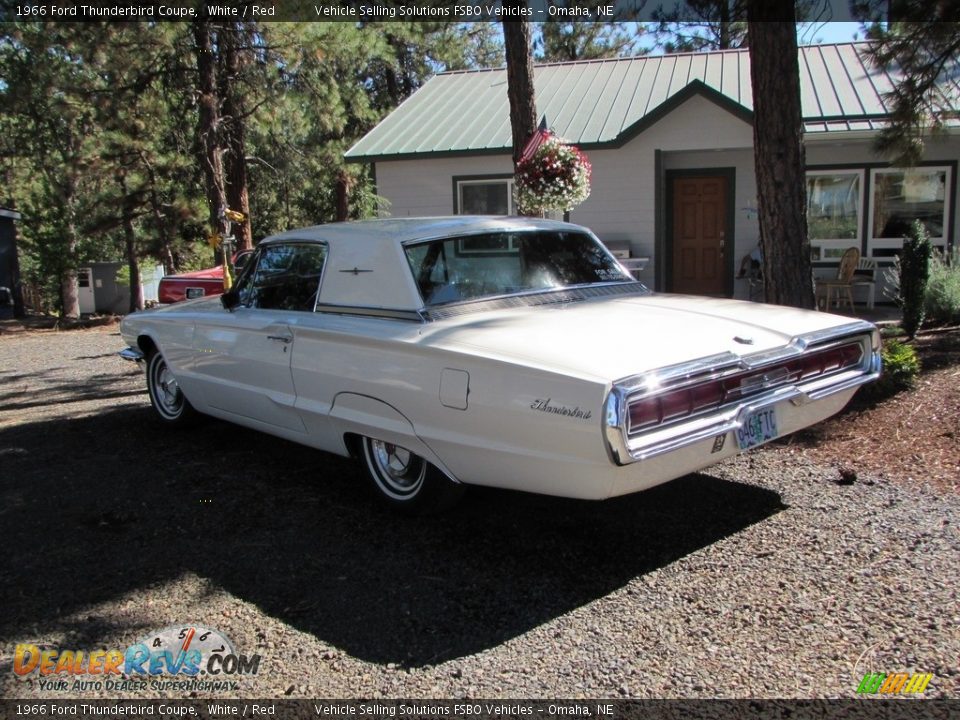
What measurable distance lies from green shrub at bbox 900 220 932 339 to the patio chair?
378 cm

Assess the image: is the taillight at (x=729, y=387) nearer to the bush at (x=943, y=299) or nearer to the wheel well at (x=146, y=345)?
the wheel well at (x=146, y=345)

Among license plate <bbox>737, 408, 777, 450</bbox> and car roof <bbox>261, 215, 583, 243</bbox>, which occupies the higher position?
car roof <bbox>261, 215, 583, 243</bbox>

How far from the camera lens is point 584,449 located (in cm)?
329

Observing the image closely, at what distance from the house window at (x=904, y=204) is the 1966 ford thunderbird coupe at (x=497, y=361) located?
9056 mm

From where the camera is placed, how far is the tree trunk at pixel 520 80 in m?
8.14

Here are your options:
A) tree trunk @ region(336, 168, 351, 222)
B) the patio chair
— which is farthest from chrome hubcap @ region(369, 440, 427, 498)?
tree trunk @ region(336, 168, 351, 222)

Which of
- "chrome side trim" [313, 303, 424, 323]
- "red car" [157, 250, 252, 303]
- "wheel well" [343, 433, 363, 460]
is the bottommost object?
"wheel well" [343, 433, 363, 460]

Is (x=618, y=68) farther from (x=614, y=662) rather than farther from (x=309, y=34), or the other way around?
(x=614, y=662)

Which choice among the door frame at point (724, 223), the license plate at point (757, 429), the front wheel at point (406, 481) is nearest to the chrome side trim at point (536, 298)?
the front wheel at point (406, 481)

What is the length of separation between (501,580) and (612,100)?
11772mm

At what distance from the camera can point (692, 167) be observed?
13.2 metres

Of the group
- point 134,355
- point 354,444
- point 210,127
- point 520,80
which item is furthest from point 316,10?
point 354,444

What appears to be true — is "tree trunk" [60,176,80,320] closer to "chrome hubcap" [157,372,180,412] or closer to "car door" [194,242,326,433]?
"chrome hubcap" [157,372,180,412]

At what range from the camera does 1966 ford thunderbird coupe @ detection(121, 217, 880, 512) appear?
3404 mm
